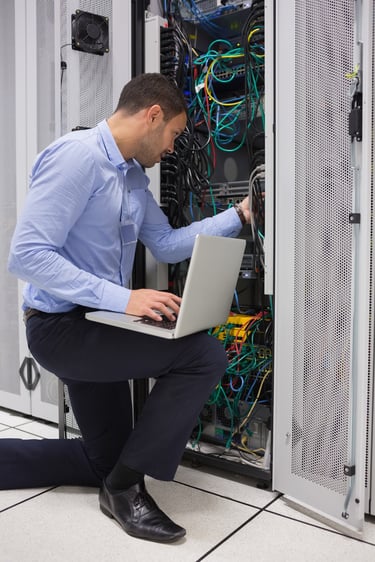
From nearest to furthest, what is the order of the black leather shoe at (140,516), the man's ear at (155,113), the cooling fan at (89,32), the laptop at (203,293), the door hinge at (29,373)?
the laptop at (203,293), the black leather shoe at (140,516), the man's ear at (155,113), the cooling fan at (89,32), the door hinge at (29,373)

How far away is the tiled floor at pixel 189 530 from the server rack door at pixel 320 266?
0.09 meters

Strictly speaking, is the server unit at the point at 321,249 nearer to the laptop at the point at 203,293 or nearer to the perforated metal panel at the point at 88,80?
the laptop at the point at 203,293

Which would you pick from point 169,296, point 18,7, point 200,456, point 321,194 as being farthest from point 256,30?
point 200,456

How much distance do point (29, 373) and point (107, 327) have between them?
1154mm

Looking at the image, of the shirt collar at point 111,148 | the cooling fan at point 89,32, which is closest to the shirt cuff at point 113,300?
the shirt collar at point 111,148

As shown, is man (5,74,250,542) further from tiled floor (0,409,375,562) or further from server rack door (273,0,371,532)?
server rack door (273,0,371,532)

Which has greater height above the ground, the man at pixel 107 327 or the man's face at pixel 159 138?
the man's face at pixel 159 138

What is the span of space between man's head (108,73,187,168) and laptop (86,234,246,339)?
0.46m

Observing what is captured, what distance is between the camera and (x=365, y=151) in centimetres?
152

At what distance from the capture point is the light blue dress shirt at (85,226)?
1.57 meters

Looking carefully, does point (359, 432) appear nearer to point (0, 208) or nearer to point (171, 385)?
point (171, 385)

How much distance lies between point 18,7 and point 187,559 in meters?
2.44

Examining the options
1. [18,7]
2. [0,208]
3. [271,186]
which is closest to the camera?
[271,186]

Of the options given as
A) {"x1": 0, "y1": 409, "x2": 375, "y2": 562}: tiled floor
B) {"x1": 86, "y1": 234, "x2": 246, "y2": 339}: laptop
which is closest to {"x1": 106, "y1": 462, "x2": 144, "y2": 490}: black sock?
{"x1": 0, "y1": 409, "x2": 375, "y2": 562}: tiled floor
